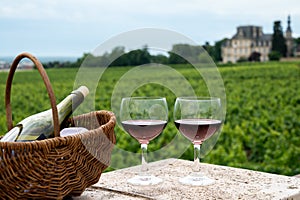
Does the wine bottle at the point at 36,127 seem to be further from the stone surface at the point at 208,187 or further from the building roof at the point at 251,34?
the building roof at the point at 251,34

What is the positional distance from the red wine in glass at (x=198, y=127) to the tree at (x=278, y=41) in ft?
209

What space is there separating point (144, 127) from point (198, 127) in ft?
0.68

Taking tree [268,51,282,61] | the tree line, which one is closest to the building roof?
tree [268,51,282,61]

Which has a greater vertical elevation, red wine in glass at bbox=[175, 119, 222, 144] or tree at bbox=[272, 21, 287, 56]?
tree at bbox=[272, 21, 287, 56]

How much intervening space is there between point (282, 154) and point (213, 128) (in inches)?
201

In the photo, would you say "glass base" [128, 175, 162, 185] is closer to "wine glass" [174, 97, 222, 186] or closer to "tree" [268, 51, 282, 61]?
"wine glass" [174, 97, 222, 186]

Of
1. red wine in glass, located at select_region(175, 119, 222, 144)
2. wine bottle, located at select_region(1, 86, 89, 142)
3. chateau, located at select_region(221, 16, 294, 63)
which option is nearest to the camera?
wine bottle, located at select_region(1, 86, 89, 142)

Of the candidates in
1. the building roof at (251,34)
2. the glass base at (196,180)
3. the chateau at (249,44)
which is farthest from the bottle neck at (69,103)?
the building roof at (251,34)

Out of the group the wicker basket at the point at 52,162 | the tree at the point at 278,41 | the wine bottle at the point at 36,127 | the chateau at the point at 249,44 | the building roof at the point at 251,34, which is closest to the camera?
the wicker basket at the point at 52,162

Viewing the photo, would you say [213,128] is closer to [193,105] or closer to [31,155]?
[193,105]

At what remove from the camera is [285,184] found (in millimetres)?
2047

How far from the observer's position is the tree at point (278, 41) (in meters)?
63.7

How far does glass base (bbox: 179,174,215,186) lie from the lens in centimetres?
204

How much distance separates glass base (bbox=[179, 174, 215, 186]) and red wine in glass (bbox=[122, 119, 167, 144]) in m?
0.27
